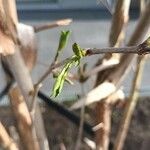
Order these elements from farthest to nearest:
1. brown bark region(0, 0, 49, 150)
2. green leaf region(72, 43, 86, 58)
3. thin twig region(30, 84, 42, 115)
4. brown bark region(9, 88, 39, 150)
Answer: brown bark region(9, 88, 39, 150)
thin twig region(30, 84, 42, 115)
brown bark region(0, 0, 49, 150)
green leaf region(72, 43, 86, 58)

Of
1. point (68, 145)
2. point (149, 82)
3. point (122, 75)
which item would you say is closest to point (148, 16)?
point (122, 75)

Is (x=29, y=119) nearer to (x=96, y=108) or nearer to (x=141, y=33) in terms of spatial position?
(x=96, y=108)

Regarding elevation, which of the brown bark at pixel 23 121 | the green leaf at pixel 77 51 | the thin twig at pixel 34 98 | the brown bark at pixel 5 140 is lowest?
the brown bark at pixel 5 140

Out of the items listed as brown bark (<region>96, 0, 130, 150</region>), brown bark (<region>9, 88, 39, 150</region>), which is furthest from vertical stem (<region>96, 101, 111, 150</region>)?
brown bark (<region>9, 88, 39, 150</region>)

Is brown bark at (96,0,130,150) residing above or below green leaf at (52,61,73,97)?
below

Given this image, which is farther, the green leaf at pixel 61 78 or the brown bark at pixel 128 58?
the brown bark at pixel 128 58

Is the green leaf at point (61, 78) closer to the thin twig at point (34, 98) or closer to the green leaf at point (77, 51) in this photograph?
the green leaf at point (77, 51)

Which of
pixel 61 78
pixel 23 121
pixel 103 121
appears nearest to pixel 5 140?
pixel 23 121

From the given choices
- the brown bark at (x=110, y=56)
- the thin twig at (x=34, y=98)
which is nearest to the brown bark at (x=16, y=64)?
the thin twig at (x=34, y=98)

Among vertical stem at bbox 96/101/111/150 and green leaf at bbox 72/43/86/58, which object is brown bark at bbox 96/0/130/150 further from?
green leaf at bbox 72/43/86/58

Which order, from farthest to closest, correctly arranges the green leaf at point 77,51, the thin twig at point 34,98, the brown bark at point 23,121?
the brown bark at point 23,121 < the thin twig at point 34,98 < the green leaf at point 77,51

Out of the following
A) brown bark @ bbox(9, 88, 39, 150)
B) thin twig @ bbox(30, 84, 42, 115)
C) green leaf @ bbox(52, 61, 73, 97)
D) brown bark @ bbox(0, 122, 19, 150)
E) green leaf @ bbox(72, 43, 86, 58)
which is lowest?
brown bark @ bbox(0, 122, 19, 150)
